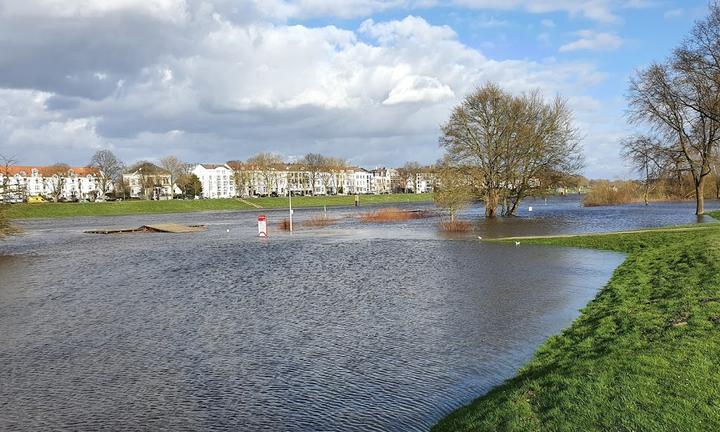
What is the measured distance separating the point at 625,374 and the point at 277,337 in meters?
7.69

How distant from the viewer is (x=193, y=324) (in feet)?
46.6

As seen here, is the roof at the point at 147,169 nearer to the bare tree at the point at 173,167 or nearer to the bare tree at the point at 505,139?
the bare tree at the point at 173,167

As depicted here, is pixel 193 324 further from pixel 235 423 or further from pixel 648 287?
pixel 648 287

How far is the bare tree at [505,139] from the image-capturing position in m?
53.5

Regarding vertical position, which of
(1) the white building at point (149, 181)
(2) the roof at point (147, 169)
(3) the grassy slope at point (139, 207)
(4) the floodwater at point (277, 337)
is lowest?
(4) the floodwater at point (277, 337)

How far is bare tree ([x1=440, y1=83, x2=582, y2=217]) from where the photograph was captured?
53.5m

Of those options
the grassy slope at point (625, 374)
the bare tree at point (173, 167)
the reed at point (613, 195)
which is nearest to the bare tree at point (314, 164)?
the bare tree at point (173, 167)

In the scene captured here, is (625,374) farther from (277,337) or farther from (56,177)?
(56,177)

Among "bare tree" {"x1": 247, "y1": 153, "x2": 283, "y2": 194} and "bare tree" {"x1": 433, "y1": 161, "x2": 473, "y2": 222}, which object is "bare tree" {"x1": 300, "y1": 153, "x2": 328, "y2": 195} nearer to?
"bare tree" {"x1": 247, "y1": 153, "x2": 283, "y2": 194}

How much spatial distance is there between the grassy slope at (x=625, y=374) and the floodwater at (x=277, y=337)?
80cm

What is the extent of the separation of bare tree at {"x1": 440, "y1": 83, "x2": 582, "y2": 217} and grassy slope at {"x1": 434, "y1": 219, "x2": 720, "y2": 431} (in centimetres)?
4088

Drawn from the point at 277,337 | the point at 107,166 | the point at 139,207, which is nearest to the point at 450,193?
the point at 277,337

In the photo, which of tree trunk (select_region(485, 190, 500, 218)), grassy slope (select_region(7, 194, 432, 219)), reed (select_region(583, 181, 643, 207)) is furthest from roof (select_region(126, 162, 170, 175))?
tree trunk (select_region(485, 190, 500, 218))

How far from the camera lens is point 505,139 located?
177 feet
